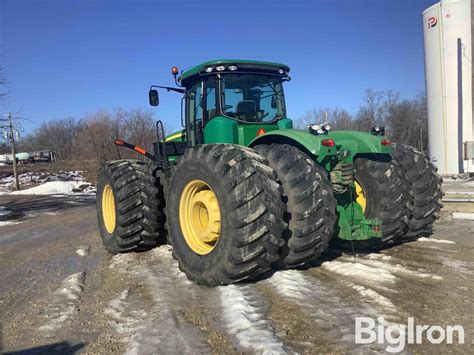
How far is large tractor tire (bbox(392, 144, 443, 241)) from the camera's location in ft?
20.4

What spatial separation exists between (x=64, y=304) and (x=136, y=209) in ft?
7.48

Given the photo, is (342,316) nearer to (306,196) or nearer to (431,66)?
(306,196)

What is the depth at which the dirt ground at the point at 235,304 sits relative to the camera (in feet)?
11.4

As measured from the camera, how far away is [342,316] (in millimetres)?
3816

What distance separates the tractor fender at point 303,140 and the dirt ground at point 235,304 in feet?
4.61

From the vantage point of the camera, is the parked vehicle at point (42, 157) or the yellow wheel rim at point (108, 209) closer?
the yellow wheel rim at point (108, 209)

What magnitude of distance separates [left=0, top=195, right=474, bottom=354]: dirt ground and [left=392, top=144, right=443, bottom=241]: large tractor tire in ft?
1.07

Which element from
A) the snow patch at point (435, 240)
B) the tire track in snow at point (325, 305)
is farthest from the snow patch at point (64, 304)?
the snow patch at point (435, 240)

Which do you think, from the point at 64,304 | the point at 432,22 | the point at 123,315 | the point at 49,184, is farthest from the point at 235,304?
the point at 49,184

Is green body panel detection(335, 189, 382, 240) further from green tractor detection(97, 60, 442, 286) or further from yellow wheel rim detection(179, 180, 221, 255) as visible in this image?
yellow wheel rim detection(179, 180, 221, 255)

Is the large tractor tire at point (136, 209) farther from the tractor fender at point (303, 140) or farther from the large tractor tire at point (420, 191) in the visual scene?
the large tractor tire at point (420, 191)

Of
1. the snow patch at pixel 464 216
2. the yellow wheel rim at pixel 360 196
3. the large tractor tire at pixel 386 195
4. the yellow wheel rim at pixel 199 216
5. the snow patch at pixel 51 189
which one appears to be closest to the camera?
the yellow wheel rim at pixel 199 216

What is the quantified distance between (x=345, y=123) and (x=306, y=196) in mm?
42225

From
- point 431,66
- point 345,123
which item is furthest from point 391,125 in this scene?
point 431,66
